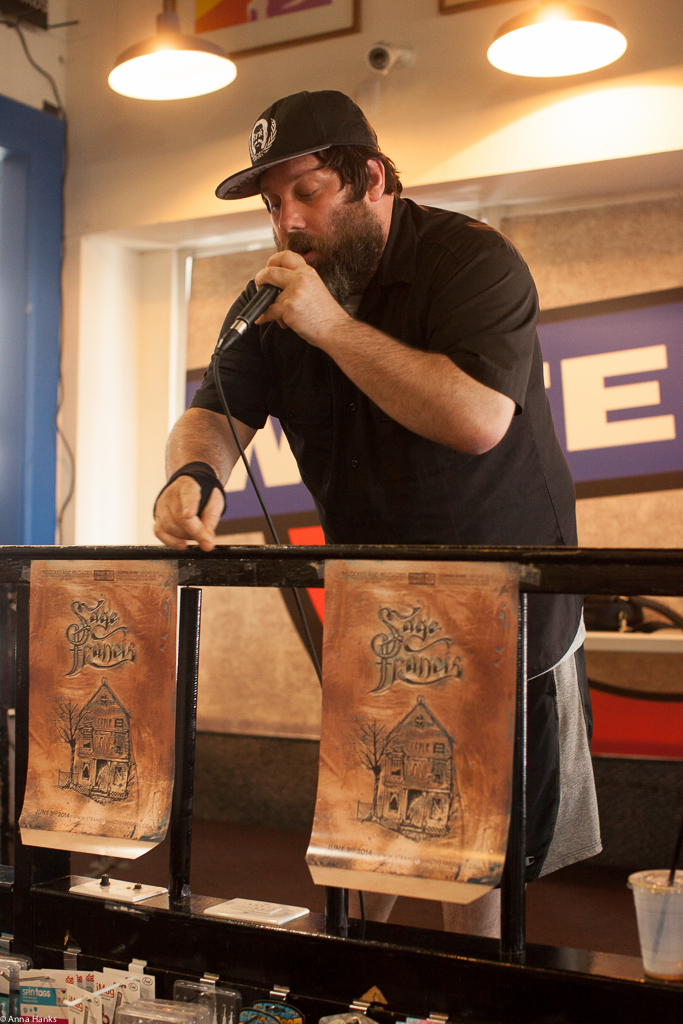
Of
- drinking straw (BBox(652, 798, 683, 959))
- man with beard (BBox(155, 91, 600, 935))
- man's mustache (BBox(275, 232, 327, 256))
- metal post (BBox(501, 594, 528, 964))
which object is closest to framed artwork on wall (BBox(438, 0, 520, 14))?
man with beard (BBox(155, 91, 600, 935))

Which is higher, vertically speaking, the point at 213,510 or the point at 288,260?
the point at 288,260

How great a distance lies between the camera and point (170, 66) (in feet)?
9.79

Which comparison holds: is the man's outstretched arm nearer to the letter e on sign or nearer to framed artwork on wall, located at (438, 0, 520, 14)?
the letter e on sign

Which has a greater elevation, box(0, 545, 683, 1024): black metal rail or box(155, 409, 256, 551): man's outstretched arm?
box(155, 409, 256, 551): man's outstretched arm

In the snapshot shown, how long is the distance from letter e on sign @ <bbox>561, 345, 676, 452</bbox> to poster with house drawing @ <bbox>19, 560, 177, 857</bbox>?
2602mm

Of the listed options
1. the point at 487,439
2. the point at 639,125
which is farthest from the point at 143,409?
the point at 487,439

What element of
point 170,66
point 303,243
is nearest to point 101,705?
point 303,243

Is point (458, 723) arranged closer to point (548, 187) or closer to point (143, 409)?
point (548, 187)

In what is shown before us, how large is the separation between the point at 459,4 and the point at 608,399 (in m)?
1.39

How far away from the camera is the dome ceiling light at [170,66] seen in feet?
9.39

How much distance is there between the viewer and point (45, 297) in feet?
12.3

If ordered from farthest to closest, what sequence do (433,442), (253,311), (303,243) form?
(303,243) < (433,442) < (253,311)

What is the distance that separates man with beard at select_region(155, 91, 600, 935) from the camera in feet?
3.80

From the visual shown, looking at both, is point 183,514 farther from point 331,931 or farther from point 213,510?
point 331,931
